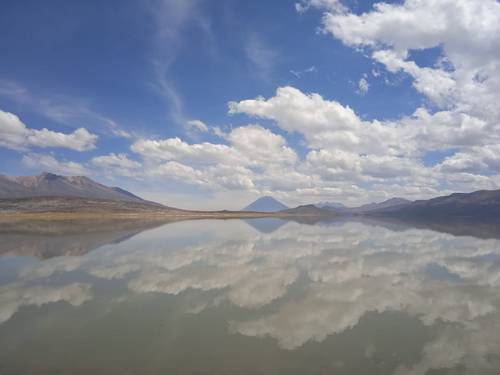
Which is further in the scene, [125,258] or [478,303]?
[125,258]

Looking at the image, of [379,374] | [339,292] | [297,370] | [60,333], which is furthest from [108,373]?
[339,292]

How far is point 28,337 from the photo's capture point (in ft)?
50.5

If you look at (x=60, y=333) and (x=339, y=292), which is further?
(x=339, y=292)

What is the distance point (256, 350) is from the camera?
14.5 m

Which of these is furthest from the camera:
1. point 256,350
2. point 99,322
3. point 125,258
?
point 125,258

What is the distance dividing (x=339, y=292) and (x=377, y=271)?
33.7 ft

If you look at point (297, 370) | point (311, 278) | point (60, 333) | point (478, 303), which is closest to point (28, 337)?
point (60, 333)

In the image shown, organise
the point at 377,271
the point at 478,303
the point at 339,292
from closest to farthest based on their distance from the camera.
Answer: the point at 478,303 → the point at 339,292 → the point at 377,271

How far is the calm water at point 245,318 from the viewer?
44.3ft

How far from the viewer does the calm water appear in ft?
44.3

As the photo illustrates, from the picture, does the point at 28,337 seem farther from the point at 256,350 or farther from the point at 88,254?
the point at 88,254

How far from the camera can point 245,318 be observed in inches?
732

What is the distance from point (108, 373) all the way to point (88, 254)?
33.8 metres

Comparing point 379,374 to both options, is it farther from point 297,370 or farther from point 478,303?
point 478,303
